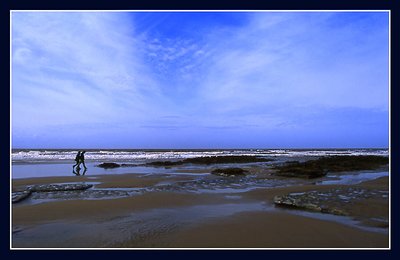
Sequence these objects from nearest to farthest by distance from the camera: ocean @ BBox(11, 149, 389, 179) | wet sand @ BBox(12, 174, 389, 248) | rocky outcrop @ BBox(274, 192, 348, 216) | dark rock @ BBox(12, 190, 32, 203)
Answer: wet sand @ BBox(12, 174, 389, 248), rocky outcrop @ BBox(274, 192, 348, 216), dark rock @ BBox(12, 190, 32, 203), ocean @ BBox(11, 149, 389, 179)

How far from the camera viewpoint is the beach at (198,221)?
558 cm

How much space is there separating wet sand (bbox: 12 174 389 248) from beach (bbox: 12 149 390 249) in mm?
18

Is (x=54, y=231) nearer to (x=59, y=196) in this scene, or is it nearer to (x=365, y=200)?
(x=59, y=196)

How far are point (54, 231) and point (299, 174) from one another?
1339cm

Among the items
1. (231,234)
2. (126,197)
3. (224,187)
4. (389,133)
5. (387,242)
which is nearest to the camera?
(389,133)

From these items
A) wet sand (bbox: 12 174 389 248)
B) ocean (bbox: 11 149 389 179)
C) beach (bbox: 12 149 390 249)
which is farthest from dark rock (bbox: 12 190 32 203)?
ocean (bbox: 11 149 389 179)

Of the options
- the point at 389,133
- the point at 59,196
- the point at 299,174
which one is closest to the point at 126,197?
the point at 59,196

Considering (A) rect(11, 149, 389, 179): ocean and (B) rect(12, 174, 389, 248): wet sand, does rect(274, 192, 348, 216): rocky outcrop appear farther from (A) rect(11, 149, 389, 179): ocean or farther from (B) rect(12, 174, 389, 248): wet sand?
(A) rect(11, 149, 389, 179): ocean

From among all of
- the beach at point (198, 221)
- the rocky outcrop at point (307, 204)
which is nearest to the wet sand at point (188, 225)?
the beach at point (198, 221)

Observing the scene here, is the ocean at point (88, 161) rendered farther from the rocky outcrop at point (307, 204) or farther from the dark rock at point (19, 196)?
the rocky outcrop at point (307, 204)

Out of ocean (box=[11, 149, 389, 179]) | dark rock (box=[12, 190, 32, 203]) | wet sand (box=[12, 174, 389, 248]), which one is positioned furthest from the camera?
ocean (box=[11, 149, 389, 179])

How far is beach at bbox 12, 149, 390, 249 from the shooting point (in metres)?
5.58

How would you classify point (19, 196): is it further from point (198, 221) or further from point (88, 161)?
point (88, 161)

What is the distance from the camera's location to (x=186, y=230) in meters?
6.16
